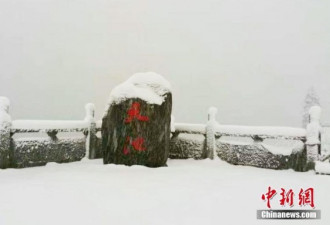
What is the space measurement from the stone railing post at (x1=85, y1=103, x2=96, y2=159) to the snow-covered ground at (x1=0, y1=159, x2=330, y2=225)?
1.93 metres

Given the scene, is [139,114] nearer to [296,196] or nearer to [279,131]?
[279,131]

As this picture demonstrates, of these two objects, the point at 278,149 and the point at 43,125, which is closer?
the point at 278,149

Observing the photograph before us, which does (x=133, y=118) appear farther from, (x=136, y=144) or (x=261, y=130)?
(x=261, y=130)

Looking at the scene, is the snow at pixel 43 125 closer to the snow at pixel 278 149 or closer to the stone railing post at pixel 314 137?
the snow at pixel 278 149

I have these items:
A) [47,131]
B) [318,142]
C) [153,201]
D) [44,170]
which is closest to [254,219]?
[153,201]

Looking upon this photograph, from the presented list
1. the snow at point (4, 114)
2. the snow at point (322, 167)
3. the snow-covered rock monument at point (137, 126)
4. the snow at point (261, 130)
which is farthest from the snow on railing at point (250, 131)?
the snow at point (4, 114)

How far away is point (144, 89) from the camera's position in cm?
823

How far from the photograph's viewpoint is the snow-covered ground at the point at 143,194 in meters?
3.82

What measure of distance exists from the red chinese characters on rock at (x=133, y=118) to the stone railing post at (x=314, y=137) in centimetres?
371

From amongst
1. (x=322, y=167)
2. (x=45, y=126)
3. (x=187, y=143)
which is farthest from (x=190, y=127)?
(x=45, y=126)

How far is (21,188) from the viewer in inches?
207

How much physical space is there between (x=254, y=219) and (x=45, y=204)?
8.51ft

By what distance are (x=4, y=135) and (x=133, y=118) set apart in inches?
113

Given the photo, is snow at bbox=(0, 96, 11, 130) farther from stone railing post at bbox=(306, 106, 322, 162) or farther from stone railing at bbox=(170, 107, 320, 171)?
stone railing post at bbox=(306, 106, 322, 162)
